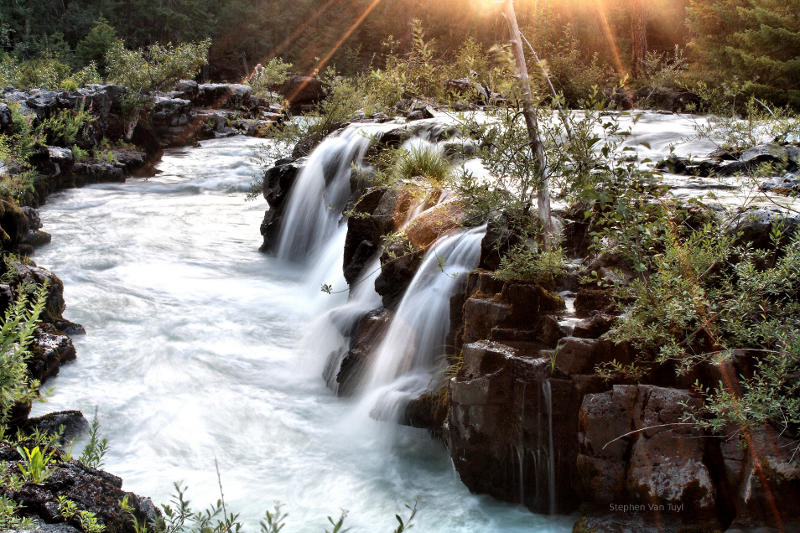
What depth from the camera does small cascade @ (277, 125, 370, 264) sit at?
1058 cm

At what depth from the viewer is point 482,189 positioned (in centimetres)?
550

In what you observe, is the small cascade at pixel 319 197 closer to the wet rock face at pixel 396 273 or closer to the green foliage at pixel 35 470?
the wet rock face at pixel 396 273

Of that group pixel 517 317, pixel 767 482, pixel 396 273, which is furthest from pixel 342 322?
pixel 767 482

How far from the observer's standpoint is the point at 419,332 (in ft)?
19.6

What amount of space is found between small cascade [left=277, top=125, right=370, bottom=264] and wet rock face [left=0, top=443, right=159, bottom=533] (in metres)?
7.22

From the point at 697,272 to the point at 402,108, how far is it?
10.1 m

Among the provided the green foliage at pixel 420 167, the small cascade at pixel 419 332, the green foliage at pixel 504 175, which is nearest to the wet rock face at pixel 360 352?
the small cascade at pixel 419 332

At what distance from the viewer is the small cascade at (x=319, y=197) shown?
34.7 ft

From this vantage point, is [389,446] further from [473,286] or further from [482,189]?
[482,189]

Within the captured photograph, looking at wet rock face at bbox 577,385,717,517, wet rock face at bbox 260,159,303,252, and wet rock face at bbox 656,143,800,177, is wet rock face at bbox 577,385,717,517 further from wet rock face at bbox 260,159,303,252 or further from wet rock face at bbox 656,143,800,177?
wet rock face at bbox 260,159,303,252

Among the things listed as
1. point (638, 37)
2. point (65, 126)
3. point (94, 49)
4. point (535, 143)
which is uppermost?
point (638, 37)

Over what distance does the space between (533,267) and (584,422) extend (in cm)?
128

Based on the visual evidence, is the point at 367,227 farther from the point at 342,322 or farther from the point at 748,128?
the point at 748,128

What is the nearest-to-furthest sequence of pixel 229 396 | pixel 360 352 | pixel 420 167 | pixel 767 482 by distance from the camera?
1. pixel 767 482
2. pixel 360 352
3. pixel 229 396
4. pixel 420 167
